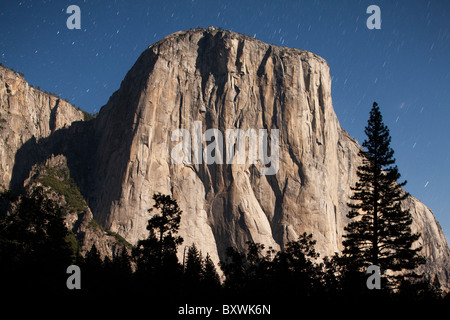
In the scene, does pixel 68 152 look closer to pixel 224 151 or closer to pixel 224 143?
pixel 224 143

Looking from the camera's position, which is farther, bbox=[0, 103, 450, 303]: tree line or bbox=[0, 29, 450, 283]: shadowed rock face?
bbox=[0, 29, 450, 283]: shadowed rock face

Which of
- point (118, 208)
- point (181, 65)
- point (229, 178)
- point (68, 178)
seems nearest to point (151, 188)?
point (118, 208)

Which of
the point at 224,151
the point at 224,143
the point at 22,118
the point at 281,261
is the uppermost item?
the point at 22,118

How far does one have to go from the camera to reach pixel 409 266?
1161 inches

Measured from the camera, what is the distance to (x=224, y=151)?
378 ft

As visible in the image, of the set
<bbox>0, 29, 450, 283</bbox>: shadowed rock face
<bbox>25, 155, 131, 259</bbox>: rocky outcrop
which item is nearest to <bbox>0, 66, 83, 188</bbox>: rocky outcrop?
<bbox>0, 29, 450, 283</bbox>: shadowed rock face

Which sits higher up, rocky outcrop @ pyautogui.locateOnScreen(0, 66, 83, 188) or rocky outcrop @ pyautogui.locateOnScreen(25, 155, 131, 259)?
rocky outcrop @ pyautogui.locateOnScreen(0, 66, 83, 188)

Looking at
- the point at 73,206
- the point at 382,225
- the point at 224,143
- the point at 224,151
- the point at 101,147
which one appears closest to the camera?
the point at 382,225

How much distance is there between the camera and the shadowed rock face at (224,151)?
356 ft

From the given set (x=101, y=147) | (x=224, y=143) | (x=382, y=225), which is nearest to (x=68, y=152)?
(x=101, y=147)

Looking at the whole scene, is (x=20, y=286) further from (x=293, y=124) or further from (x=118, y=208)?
(x=293, y=124)

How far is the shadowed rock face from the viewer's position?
108 metres

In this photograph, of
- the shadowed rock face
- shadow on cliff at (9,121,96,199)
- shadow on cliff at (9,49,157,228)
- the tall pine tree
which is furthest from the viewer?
shadow on cliff at (9,121,96,199)

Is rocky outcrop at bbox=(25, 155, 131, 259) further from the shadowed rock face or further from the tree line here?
the tree line
